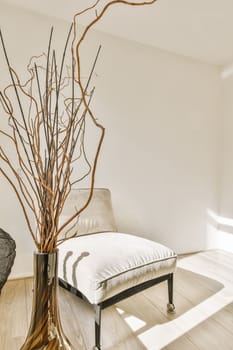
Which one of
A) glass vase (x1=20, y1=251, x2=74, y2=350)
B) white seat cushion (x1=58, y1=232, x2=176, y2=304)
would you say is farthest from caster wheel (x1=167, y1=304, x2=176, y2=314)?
glass vase (x1=20, y1=251, x2=74, y2=350)

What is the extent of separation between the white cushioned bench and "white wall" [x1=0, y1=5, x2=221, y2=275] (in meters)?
0.78

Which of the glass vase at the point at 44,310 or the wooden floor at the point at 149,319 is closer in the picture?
the glass vase at the point at 44,310

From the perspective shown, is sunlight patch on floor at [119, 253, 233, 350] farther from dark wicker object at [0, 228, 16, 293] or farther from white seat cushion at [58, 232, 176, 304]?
dark wicker object at [0, 228, 16, 293]

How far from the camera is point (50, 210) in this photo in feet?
2.33

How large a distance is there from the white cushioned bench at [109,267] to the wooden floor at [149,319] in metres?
0.14

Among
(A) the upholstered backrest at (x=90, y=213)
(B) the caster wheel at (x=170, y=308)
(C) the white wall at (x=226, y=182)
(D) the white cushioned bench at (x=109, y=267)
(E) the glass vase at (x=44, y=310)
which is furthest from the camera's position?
(C) the white wall at (x=226, y=182)

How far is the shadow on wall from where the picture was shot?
300 cm

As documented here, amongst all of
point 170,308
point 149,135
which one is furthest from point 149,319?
point 149,135

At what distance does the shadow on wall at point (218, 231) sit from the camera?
118 inches

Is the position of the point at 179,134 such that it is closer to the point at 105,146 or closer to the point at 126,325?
the point at 105,146

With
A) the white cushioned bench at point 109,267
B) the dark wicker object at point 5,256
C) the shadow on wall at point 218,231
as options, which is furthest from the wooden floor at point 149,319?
the shadow on wall at point 218,231

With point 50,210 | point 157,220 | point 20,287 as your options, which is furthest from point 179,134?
point 50,210

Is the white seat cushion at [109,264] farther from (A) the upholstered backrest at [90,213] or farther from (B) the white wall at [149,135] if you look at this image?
(B) the white wall at [149,135]

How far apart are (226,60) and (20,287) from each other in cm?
316
